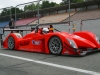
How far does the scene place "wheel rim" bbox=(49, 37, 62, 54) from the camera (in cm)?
689

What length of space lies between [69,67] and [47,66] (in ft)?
2.08

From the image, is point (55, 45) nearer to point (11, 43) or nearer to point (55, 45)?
point (55, 45)

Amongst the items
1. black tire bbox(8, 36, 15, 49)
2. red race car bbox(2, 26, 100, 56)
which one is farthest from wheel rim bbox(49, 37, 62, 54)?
black tire bbox(8, 36, 15, 49)

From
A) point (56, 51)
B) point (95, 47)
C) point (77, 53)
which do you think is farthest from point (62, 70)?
point (95, 47)

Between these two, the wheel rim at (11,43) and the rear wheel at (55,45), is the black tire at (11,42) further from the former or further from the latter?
the rear wheel at (55,45)

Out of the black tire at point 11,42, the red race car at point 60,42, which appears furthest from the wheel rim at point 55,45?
the black tire at point 11,42

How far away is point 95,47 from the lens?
712 cm

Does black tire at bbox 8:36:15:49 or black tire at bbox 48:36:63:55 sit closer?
black tire at bbox 48:36:63:55

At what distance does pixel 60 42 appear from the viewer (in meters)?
6.82

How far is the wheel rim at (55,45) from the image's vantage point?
22.6 feet

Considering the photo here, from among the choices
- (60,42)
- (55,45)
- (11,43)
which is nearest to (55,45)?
(55,45)

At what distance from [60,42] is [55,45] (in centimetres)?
29

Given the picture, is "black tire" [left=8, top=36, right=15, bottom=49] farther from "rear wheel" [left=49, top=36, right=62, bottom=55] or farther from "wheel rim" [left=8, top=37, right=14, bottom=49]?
"rear wheel" [left=49, top=36, right=62, bottom=55]

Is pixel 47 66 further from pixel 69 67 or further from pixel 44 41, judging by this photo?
pixel 44 41
